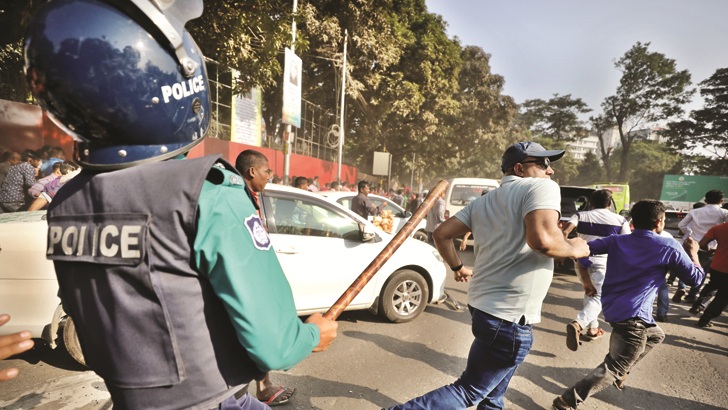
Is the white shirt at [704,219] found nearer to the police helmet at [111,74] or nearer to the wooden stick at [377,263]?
the wooden stick at [377,263]

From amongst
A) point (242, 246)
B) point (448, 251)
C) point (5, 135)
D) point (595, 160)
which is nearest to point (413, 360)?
point (448, 251)

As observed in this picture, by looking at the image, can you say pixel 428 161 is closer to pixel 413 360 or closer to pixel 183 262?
pixel 413 360

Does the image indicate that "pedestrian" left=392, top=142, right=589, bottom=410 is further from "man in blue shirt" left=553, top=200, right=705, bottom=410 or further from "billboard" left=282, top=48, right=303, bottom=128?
"billboard" left=282, top=48, right=303, bottom=128

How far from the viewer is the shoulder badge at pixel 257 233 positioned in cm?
87

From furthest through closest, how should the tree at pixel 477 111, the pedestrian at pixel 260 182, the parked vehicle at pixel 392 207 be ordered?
the tree at pixel 477 111 → the parked vehicle at pixel 392 207 → the pedestrian at pixel 260 182

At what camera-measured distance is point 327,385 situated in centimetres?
312

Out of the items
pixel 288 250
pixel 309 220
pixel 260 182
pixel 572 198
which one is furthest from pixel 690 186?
pixel 260 182

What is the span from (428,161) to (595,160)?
3385cm

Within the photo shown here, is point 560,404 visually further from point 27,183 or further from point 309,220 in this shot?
point 27,183

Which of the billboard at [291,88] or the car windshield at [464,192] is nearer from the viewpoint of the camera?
the car windshield at [464,192]

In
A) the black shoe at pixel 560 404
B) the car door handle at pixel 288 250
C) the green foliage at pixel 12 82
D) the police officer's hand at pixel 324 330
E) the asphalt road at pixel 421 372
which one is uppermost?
the green foliage at pixel 12 82

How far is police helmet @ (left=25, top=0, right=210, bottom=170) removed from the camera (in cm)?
88

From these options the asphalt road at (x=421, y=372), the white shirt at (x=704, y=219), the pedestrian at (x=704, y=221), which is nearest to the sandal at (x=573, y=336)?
the asphalt road at (x=421, y=372)

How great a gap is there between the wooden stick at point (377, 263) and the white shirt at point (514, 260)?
0.40 meters
